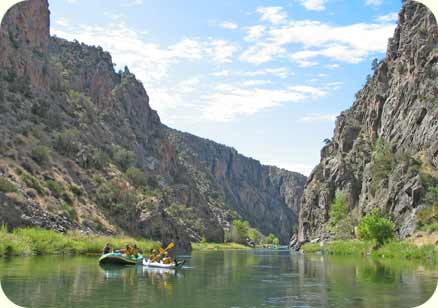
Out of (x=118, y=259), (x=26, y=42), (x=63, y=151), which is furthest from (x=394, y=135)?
(x=26, y=42)

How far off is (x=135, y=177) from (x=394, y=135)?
Result: 54.6 m

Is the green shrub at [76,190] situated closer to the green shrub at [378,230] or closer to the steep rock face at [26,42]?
the steep rock face at [26,42]

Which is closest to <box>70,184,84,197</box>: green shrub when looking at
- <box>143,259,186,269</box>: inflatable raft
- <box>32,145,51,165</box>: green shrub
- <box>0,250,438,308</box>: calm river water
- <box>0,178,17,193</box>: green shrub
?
<box>32,145,51,165</box>: green shrub

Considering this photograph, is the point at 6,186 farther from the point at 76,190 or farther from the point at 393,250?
the point at 393,250

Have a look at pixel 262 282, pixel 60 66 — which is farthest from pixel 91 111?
pixel 262 282

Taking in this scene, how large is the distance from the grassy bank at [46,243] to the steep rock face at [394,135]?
45732mm

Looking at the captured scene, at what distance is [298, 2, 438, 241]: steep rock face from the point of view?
92.4 metres

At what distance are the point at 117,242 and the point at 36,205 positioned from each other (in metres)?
11.7

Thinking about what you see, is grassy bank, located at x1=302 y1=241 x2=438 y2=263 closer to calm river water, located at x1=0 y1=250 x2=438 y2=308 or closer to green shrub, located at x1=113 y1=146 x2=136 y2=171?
calm river water, located at x1=0 y1=250 x2=438 y2=308

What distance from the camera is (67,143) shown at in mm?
95938

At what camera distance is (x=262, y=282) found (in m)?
39.2

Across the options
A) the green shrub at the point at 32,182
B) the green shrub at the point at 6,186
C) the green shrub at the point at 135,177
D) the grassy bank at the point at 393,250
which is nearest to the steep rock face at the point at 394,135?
the grassy bank at the point at 393,250

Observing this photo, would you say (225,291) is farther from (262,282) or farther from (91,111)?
(91,111)

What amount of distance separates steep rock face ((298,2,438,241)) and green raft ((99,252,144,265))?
145 ft
